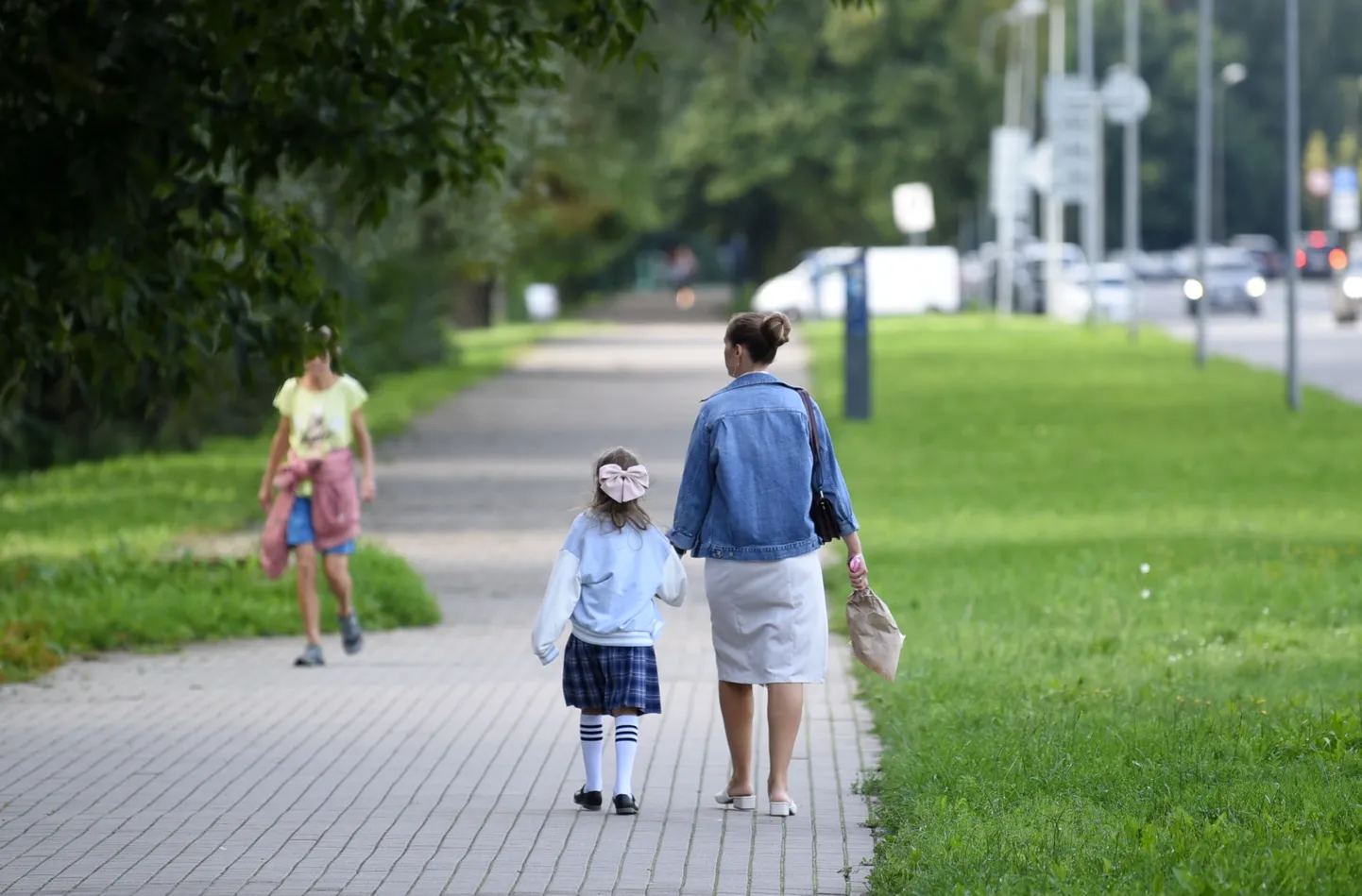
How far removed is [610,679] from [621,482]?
2.09 feet

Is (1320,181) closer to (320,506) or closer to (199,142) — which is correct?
(320,506)

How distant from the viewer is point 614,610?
7.68 meters

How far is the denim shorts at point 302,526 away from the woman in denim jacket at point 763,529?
387cm

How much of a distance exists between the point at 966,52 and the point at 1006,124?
304 cm

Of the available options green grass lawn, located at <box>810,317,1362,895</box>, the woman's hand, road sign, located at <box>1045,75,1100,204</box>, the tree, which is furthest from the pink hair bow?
road sign, located at <box>1045,75,1100,204</box>

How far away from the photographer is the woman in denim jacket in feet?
24.8

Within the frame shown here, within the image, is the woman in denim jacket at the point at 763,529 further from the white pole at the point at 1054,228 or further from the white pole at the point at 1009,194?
the white pole at the point at 1009,194

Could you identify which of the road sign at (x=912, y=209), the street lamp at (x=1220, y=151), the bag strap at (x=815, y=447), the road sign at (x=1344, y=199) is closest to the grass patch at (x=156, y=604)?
the bag strap at (x=815, y=447)

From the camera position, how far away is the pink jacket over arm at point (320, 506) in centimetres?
1109

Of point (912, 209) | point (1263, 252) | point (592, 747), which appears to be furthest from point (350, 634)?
point (1263, 252)

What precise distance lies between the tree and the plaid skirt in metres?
2.96

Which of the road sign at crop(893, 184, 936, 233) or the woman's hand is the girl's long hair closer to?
the woman's hand

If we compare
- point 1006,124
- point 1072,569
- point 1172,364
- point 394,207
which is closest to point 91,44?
point 1072,569

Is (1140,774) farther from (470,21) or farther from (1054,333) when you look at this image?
(1054,333)
